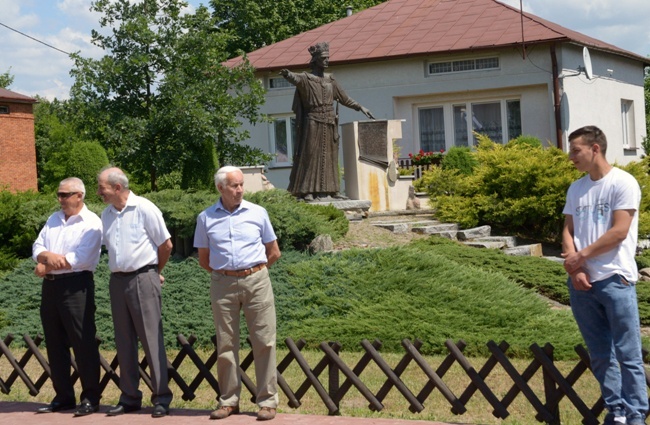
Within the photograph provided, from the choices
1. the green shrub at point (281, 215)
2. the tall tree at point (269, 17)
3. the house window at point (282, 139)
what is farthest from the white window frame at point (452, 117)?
the tall tree at point (269, 17)

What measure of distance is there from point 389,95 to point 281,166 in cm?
391

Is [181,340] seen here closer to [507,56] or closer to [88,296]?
[88,296]

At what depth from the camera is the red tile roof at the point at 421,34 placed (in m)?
26.8

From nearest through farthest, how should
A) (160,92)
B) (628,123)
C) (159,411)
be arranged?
(159,411), (160,92), (628,123)

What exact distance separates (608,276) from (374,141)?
1267cm

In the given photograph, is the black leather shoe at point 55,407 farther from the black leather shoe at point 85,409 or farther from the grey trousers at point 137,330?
the grey trousers at point 137,330

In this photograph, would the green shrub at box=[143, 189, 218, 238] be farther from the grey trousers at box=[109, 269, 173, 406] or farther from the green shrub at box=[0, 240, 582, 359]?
the grey trousers at box=[109, 269, 173, 406]

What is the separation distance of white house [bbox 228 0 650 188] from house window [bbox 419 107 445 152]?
0.03m

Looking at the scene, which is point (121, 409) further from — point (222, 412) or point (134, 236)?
point (134, 236)

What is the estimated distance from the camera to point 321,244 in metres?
13.8

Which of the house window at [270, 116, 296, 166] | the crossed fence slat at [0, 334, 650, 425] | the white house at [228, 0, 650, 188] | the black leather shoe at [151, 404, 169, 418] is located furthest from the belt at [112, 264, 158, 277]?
the house window at [270, 116, 296, 166]

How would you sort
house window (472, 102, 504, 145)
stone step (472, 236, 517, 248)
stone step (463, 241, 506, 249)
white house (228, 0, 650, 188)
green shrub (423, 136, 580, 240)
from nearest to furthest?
stone step (463, 241, 506, 249)
stone step (472, 236, 517, 248)
green shrub (423, 136, 580, 240)
white house (228, 0, 650, 188)
house window (472, 102, 504, 145)

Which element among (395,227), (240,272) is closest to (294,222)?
(395,227)

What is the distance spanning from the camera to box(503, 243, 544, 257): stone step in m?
16.0
